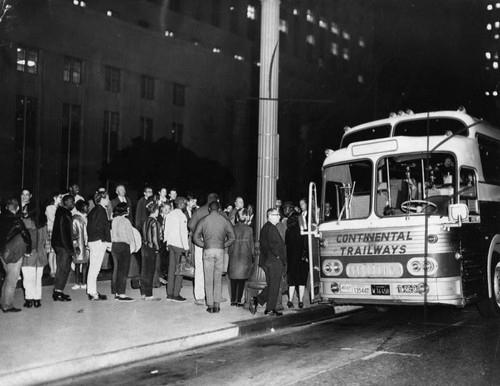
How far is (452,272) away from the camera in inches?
346

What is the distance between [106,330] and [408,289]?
14.7ft

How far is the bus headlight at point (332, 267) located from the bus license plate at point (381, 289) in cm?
66

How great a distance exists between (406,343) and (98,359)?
401 centimetres

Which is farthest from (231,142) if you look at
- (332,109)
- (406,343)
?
(406,343)

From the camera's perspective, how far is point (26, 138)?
112 feet

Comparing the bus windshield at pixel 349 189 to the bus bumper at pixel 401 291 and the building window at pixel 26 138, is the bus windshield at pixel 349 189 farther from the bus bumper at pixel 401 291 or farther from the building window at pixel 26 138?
the building window at pixel 26 138

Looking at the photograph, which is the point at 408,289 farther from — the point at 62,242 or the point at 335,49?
the point at 335,49

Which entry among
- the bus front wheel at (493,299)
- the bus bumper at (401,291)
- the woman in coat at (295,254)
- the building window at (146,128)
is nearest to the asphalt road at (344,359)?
the bus front wheel at (493,299)

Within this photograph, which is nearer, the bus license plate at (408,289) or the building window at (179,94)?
the bus license plate at (408,289)

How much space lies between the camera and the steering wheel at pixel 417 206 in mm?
9031

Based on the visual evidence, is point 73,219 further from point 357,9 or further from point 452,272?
point 357,9

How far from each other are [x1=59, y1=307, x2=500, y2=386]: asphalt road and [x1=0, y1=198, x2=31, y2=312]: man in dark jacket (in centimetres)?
334

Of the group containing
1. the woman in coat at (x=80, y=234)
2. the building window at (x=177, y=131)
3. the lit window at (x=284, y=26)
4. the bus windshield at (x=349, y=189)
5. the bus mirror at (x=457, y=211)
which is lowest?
the woman in coat at (x=80, y=234)

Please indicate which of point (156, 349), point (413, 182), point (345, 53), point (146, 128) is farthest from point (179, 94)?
point (156, 349)
